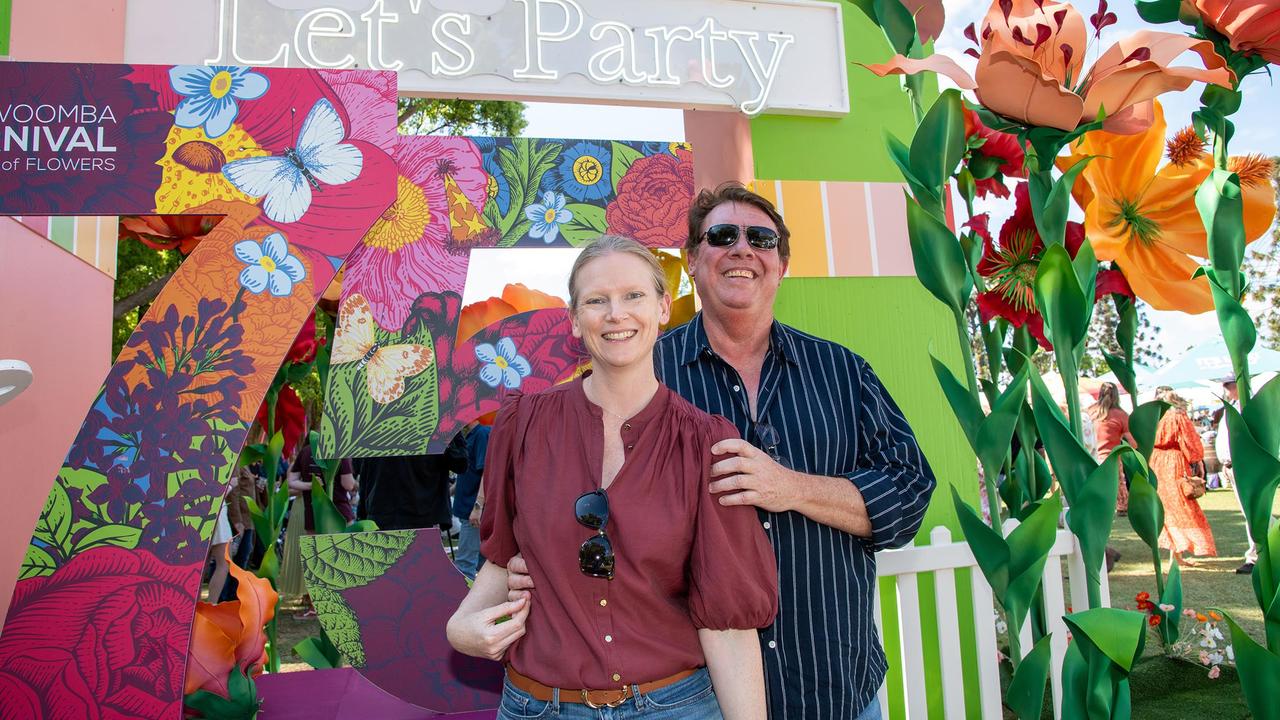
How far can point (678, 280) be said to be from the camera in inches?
131

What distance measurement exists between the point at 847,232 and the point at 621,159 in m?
1.17

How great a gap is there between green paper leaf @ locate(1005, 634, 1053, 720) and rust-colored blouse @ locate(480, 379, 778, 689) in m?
0.65

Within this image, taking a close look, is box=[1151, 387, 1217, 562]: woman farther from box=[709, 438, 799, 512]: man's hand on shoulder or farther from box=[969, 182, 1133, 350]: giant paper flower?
box=[709, 438, 799, 512]: man's hand on shoulder

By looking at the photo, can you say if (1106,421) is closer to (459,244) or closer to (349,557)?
(459,244)

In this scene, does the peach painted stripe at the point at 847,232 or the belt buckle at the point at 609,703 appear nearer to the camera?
the belt buckle at the point at 609,703

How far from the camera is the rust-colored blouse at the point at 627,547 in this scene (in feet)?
4.70

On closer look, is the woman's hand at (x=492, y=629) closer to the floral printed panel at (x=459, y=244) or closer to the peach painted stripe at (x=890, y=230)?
the floral printed panel at (x=459, y=244)

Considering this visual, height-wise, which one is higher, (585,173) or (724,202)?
(585,173)

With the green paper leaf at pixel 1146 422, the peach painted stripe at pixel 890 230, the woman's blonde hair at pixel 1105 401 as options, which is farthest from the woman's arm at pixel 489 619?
the woman's blonde hair at pixel 1105 401

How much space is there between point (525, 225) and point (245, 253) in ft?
2.90

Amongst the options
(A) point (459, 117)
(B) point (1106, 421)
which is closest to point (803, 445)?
(B) point (1106, 421)

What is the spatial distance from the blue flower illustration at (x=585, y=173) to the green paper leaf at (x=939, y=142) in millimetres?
1290

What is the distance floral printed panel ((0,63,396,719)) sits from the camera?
232 centimetres

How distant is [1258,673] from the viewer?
1.93 m
